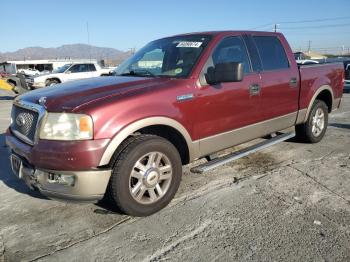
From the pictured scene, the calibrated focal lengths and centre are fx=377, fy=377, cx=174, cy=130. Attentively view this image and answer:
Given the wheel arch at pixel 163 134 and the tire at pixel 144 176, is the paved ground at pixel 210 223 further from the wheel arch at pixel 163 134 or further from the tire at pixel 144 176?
the wheel arch at pixel 163 134

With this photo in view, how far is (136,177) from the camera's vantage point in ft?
11.7

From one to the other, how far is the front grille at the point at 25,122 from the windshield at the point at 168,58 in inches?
53.2

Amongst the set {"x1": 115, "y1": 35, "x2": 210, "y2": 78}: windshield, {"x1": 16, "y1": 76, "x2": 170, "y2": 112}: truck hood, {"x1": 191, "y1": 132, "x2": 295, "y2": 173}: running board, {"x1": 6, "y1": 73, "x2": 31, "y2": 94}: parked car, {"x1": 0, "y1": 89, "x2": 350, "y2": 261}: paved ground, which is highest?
{"x1": 115, "y1": 35, "x2": 210, "y2": 78}: windshield

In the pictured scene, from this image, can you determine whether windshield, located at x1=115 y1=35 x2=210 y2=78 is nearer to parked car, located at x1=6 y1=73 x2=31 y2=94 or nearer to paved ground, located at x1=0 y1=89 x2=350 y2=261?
paved ground, located at x1=0 y1=89 x2=350 y2=261

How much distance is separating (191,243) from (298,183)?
1870 millimetres

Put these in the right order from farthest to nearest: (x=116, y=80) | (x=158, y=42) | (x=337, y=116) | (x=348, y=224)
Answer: (x=337, y=116), (x=158, y=42), (x=116, y=80), (x=348, y=224)

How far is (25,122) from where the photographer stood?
3701 mm

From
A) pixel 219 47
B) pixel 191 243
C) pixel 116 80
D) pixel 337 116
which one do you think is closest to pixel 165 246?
pixel 191 243

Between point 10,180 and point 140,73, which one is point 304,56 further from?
point 10,180

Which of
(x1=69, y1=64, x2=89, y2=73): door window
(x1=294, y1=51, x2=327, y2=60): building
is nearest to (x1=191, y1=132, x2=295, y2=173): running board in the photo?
(x1=294, y1=51, x2=327, y2=60): building

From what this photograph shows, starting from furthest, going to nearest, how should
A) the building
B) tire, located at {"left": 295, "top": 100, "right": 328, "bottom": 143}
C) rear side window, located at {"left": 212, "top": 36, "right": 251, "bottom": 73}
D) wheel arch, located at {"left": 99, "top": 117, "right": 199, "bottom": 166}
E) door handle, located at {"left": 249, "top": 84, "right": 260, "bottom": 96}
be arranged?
the building → tire, located at {"left": 295, "top": 100, "right": 328, "bottom": 143} → door handle, located at {"left": 249, "top": 84, "right": 260, "bottom": 96} → rear side window, located at {"left": 212, "top": 36, "right": 251, "bottom": 73} → wheel arch, located at {"left": 99, "top": 117, "right": 199, "bottom": 166}

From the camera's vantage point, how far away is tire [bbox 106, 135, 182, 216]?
134 inches

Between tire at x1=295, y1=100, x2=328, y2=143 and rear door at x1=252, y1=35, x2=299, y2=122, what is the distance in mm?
533

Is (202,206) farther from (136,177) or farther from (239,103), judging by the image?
(239,103)
